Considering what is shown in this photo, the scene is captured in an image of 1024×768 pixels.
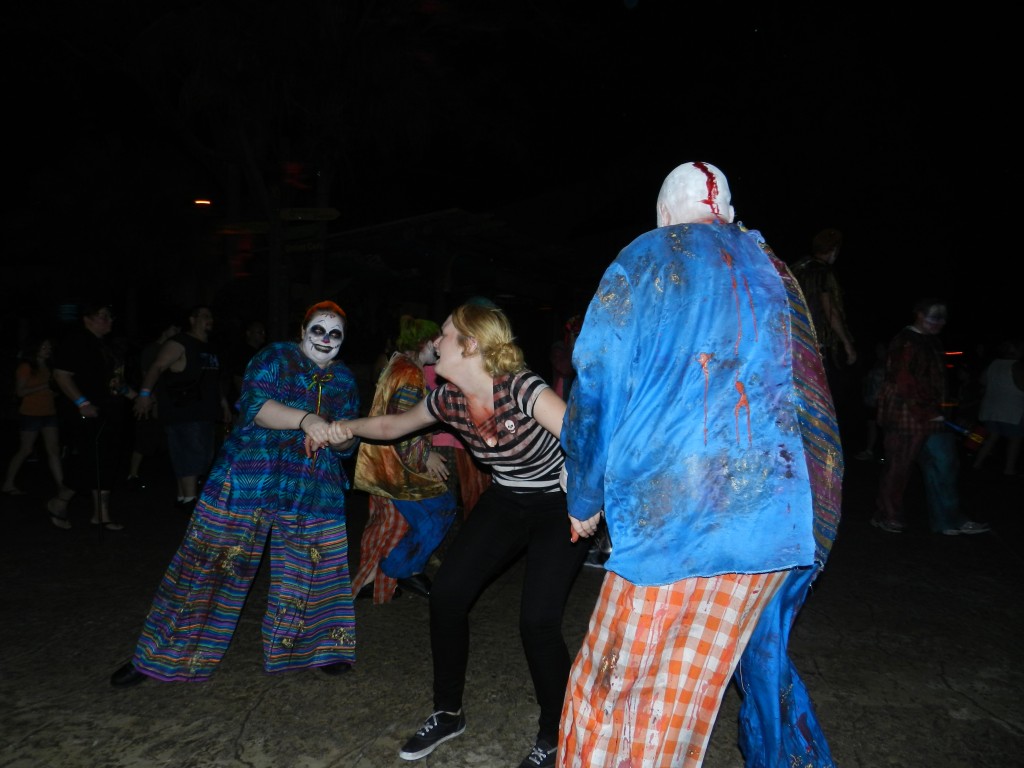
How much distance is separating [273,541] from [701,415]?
8.19 ft

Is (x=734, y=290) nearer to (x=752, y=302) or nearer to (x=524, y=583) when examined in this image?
(x=752, y=302)

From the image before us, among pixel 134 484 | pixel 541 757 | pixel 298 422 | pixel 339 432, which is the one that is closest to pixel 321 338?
pixel 298 422

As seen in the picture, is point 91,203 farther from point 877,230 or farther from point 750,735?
point 750,735

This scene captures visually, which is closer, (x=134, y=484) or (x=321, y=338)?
(x=321, y=338)

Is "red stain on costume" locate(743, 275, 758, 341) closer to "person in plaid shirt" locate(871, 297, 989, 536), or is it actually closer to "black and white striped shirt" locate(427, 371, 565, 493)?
"black and white striped shirt" locate(427, 371, 565, 493)

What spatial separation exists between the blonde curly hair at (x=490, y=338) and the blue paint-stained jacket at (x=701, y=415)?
3.19 feet

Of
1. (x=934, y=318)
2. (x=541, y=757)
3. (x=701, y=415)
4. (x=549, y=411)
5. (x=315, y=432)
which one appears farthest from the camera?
(x=934, y=318)

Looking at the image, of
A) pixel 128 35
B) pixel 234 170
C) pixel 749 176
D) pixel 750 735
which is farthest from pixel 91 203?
pixel 750 735

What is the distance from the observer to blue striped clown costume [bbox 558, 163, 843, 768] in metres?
1.77

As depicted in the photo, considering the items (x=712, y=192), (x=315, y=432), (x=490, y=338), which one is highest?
(x=712, y=192)

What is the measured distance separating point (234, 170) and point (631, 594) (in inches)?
638

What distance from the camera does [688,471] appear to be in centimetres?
177

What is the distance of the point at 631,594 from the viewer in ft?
6.15

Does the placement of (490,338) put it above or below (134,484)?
above
